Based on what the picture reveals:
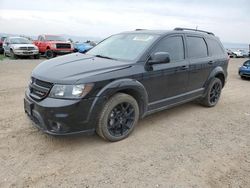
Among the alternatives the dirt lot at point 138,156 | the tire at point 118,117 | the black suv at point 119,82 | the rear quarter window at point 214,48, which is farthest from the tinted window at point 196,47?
the tire at point 118,117

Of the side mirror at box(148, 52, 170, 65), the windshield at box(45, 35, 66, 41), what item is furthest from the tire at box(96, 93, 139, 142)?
the windshield at box(45, 35, 66, 41)

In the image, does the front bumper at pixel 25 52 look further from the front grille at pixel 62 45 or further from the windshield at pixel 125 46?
the windshield at pixel 125 46

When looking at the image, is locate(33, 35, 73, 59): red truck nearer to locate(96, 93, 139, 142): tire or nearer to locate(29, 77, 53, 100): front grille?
locate(29, 77, 53, 100): front grille

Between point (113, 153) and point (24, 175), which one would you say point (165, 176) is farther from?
point (24, 175)

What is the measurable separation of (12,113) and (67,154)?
213 centimetres

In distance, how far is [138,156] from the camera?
3760 mm

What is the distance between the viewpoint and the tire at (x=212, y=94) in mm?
6113

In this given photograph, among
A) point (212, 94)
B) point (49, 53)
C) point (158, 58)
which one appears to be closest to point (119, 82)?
point (158, 58)

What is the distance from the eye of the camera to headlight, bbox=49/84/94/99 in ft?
11.7

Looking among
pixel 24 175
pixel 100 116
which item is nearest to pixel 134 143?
pixel 100 116

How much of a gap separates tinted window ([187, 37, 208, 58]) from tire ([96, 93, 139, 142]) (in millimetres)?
1941

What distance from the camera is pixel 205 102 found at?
20.4 ft

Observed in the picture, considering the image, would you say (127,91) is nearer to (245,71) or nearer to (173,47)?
(173,47)

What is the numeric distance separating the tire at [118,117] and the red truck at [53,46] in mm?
15692
